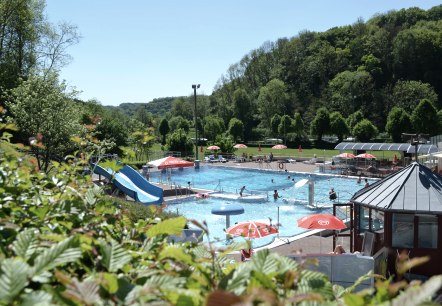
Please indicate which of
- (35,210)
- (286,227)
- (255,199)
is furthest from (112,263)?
(255,199)

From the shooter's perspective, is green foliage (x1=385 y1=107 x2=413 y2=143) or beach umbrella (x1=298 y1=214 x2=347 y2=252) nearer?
beach umbrella (x1=298 y1=214 x2=347 y2=252)

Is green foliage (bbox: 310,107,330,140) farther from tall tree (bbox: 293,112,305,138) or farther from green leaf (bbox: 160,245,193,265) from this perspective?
green leaf (bbox: 160,245,193,265)

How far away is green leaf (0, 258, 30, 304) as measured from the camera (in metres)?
1.30

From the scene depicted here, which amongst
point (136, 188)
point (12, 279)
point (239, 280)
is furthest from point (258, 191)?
point (12, 279)

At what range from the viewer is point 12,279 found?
1341 mm

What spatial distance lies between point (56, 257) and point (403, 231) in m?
9.98

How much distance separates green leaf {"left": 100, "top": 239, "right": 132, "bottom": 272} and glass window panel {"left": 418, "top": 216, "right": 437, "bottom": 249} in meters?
9.63

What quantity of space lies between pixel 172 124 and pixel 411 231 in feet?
313

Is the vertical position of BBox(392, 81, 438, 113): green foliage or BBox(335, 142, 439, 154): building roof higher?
BBox(392, 81, 438, 113): green foliage

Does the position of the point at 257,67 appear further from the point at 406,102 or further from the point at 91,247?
the point at 91,247

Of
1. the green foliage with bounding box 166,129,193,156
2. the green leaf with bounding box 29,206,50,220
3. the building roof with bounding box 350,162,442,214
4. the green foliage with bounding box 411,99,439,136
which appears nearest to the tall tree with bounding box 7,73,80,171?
the building roof with bounding box 350,162,442,214

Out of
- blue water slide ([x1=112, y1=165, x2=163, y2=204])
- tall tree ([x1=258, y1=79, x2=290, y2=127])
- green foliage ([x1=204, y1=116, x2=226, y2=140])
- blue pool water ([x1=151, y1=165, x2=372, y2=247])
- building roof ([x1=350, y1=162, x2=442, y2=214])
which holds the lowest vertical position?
blue pool water ([x1=151, y1=165, x2=372, y2=247])

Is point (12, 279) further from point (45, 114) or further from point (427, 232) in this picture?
point (45, 114)

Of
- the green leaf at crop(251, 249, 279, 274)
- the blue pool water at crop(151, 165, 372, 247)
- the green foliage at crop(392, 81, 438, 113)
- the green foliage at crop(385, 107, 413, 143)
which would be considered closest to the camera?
the green leaf at crop(251, 249, 279, 274)
